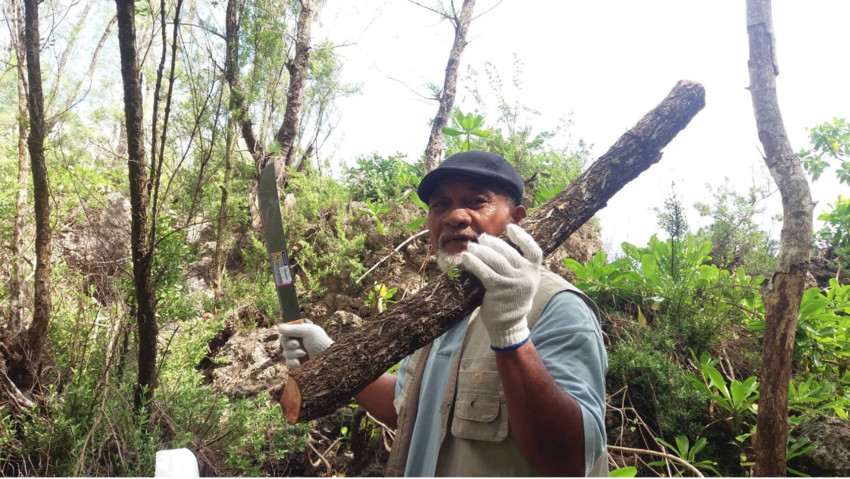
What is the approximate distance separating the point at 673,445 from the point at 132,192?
1.90 meters

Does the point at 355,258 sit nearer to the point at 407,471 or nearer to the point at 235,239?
the point at 235,239

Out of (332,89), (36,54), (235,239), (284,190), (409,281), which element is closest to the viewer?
(36,54)

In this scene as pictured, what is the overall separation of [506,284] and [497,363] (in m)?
0.12

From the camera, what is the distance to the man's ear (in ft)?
3.26

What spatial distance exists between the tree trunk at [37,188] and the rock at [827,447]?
2.53 m

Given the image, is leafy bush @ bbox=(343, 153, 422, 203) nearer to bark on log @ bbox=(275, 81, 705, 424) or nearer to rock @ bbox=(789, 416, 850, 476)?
bark on log @ bbox=(275, 81, 705, 424)

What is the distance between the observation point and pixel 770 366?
1.28 metres

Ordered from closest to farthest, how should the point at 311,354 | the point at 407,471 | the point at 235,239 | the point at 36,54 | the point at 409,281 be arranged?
the point at 407,471, the point at 311,354, the point at 36,54, the point at 409,281, the point at 235,239

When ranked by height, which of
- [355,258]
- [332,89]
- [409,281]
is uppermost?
[332,89]

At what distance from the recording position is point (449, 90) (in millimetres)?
2523

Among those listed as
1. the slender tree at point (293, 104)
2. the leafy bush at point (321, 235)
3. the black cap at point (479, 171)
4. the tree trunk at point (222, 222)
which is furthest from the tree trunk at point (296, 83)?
the black cap at point (479, 171)

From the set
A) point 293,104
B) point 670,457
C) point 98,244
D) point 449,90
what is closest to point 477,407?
point 670,457

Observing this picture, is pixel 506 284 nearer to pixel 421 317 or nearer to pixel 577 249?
pixel 421 317

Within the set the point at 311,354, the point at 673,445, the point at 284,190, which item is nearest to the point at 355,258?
the point at 284,190
